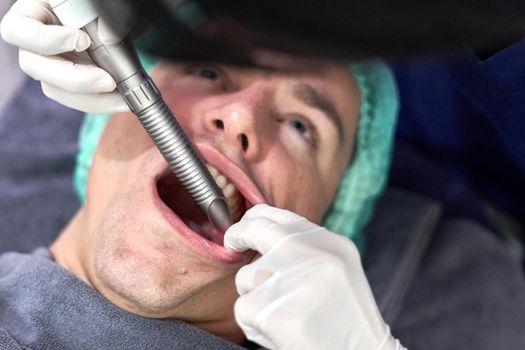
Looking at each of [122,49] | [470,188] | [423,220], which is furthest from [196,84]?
[470,188]

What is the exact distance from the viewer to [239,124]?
106cm

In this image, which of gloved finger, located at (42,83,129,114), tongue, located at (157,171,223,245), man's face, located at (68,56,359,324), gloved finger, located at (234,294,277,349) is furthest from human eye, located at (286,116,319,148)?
gloved finger, located at (234,294,277,349)

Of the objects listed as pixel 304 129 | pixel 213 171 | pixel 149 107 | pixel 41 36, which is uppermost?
pixel 41 36

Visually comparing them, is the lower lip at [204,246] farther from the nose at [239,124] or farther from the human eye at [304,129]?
the human eye at [304,129]

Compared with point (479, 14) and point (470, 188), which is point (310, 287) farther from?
point (470, 188)

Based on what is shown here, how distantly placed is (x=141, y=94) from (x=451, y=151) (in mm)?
Result: 1005

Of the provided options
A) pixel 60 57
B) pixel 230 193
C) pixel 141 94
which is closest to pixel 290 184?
pixel 230 193

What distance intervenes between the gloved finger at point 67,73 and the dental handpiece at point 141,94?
0.02m

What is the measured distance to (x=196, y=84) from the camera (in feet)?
3.90

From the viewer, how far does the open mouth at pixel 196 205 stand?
1099 millimetres

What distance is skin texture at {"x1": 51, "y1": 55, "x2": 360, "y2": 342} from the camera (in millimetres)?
1021

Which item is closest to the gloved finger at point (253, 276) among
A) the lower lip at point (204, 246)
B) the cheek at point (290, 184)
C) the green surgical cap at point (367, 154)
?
the lower lip at point (204, 246)

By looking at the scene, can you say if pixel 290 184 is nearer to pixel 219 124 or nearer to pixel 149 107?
pixel 219 124

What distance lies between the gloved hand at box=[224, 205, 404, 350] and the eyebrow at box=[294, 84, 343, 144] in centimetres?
36
